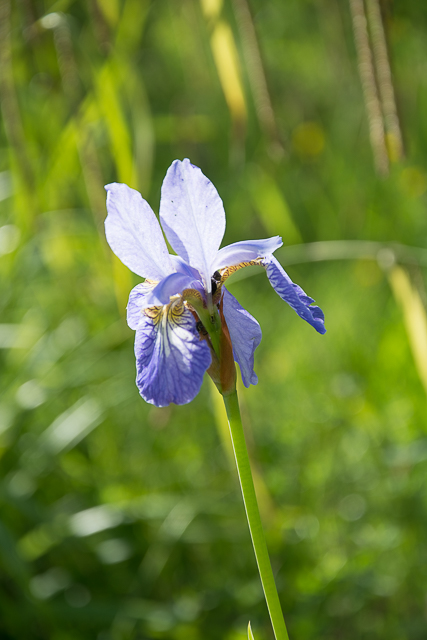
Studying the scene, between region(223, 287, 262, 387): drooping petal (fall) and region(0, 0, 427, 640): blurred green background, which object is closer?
region(223, 287, 262, 387): drooping petal (fall)

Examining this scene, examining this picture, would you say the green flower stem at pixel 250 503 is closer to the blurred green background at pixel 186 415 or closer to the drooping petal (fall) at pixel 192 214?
the drooping petal (fall) at pixel 192 214

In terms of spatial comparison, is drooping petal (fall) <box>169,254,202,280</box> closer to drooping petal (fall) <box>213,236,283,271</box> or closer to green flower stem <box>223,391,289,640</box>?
drooping petal (fall) <box>213,236,283,271</box>

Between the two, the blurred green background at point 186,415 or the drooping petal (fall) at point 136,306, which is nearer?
the drooping petal (fall) at point 136,306

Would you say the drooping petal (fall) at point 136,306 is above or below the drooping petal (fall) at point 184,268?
below

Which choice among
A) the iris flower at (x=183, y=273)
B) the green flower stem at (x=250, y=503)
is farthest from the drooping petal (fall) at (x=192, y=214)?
the green flower stem at (x=250, y=503)

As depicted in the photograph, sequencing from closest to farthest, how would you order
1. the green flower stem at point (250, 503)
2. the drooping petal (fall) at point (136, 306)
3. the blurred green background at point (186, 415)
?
1. the green flower stem at point (250, 503)
2. the drooping petal (fall) at point (136, 306)
3. the blurred green background at point (186, 415)

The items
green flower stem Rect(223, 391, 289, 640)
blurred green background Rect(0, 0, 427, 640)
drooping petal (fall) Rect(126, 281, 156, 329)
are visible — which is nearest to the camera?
green flower stem Rect(223, 391, 289, 640)

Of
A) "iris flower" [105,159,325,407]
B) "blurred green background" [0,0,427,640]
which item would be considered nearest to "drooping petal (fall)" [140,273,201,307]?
"iris flower" [105,159,325,407]
